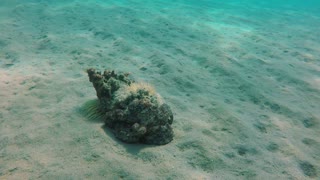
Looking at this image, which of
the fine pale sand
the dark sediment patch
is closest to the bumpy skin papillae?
the fine pale sand

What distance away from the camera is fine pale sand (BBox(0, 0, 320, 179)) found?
405 centimetres

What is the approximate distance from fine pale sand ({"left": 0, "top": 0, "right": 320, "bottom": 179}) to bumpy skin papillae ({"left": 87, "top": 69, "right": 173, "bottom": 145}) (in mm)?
161

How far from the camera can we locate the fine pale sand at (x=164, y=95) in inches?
159

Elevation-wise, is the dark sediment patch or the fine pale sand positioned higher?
the fine pale sand

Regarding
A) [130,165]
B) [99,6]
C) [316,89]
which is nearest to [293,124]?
[316,89]

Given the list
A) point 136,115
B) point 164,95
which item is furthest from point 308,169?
point 164,95

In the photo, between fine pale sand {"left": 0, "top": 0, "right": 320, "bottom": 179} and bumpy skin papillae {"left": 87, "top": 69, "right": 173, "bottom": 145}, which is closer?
fine pale sand {"left": 0, "top": 0, "right": 320, "bottom": 179}

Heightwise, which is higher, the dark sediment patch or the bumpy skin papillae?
the bumpy skin papillae

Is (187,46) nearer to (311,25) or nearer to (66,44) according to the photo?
(66,44)

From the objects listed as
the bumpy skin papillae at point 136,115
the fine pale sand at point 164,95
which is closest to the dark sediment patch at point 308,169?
the fine pale sand at point 164,95

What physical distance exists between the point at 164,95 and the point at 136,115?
2060mm

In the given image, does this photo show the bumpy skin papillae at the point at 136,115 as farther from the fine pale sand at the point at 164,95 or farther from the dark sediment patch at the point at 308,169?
the dark sediment patch at the point at 308,169

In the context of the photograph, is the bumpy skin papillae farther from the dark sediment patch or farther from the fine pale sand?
the dark sediment patch

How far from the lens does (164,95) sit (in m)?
6.22
